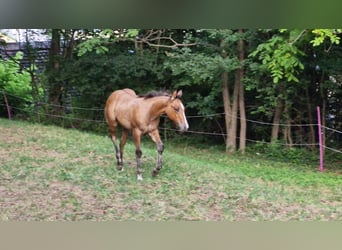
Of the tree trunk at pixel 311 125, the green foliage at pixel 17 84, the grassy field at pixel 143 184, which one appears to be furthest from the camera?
the tree trunk at pixel 311 125

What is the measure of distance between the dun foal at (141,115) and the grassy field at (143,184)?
6 centimetres

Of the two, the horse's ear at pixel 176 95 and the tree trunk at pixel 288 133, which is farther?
the tree trunk at pixel 288 133

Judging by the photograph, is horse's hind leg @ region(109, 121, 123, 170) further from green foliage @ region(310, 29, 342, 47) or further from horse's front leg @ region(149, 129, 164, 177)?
green foliage @ region(310, 29, 342, 47)

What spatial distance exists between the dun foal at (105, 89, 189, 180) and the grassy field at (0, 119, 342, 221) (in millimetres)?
59

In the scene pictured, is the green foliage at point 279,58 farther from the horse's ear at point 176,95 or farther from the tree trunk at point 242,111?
the horse's ear at point 176,95

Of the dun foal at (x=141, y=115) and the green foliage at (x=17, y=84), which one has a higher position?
the green foliage at (x=17, y=84)

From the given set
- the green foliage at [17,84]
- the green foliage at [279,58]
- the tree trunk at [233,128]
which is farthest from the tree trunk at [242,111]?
the green foliage at [17,84]

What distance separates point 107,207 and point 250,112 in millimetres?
1352

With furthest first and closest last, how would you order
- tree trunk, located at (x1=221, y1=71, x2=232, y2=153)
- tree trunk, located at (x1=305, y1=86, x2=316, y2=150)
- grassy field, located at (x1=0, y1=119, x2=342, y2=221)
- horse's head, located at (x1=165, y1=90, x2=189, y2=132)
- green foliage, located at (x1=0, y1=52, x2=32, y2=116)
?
tree trunk, located at (x1=305, y1=86, x2=316, y2=150), tree trunk, located at (x1=221, y1=71, x2=232, y2=153), green foliage, located at (x1=0, y1=52, x2=32, y2=116), horse's head, located at (x1=165, y1=90, x2=189, y2=132), grassy field, located at (x1=0, y1=119, x2=342, y2=221)

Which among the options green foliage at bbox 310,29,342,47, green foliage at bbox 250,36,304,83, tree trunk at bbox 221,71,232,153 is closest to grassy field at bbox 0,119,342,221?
tree trunk at bbox 221,71,232,153

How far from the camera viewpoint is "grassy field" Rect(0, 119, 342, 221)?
2822mm

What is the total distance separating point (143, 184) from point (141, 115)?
0.46m

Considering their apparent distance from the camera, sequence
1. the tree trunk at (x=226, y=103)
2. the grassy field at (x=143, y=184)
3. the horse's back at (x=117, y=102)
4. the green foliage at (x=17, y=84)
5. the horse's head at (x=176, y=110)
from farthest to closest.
A: 1. the tree trunk at (x=226, y=103)
2. the green foliage at (x=17, y=84)
3. the horse's back at (x=117, y=102)
4. the horse's head at (x=176, y=110)
5. the grassy field at (x=143, y=184)

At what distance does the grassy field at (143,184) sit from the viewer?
282cm
